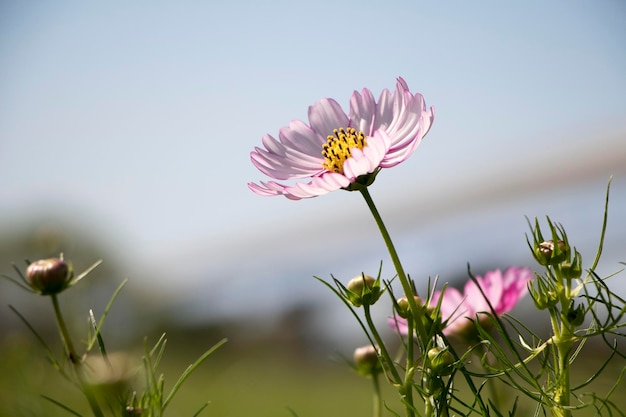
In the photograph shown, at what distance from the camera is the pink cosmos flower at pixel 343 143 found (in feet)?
1.48

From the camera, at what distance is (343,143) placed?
538mm

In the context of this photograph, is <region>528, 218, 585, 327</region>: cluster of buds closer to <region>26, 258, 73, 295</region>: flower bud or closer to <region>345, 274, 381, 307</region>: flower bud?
<region>345, 274, 381, 307</region>: flower bud

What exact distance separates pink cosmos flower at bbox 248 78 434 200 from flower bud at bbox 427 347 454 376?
12cm

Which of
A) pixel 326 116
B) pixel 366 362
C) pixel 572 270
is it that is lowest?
pixel 366 362

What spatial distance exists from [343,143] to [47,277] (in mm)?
237

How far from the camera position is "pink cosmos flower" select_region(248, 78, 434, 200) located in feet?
1.48

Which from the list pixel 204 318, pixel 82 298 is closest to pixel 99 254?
pixel 204 318

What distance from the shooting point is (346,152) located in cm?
51

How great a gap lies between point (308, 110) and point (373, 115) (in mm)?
55

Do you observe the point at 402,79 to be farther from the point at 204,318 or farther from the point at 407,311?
the point at 204,318

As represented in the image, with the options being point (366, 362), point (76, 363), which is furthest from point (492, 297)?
point (76, 363)

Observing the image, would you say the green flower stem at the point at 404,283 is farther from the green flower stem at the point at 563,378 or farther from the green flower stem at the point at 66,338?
the green flower stem at the point at 66,338

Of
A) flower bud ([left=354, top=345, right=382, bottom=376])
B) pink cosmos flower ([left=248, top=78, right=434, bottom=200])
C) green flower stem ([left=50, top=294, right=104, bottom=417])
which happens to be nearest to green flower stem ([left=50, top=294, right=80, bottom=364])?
green flower stem ([left=50, top=294, right=104, bottom=417])

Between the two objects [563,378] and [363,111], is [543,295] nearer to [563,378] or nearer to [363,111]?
[563,378]
